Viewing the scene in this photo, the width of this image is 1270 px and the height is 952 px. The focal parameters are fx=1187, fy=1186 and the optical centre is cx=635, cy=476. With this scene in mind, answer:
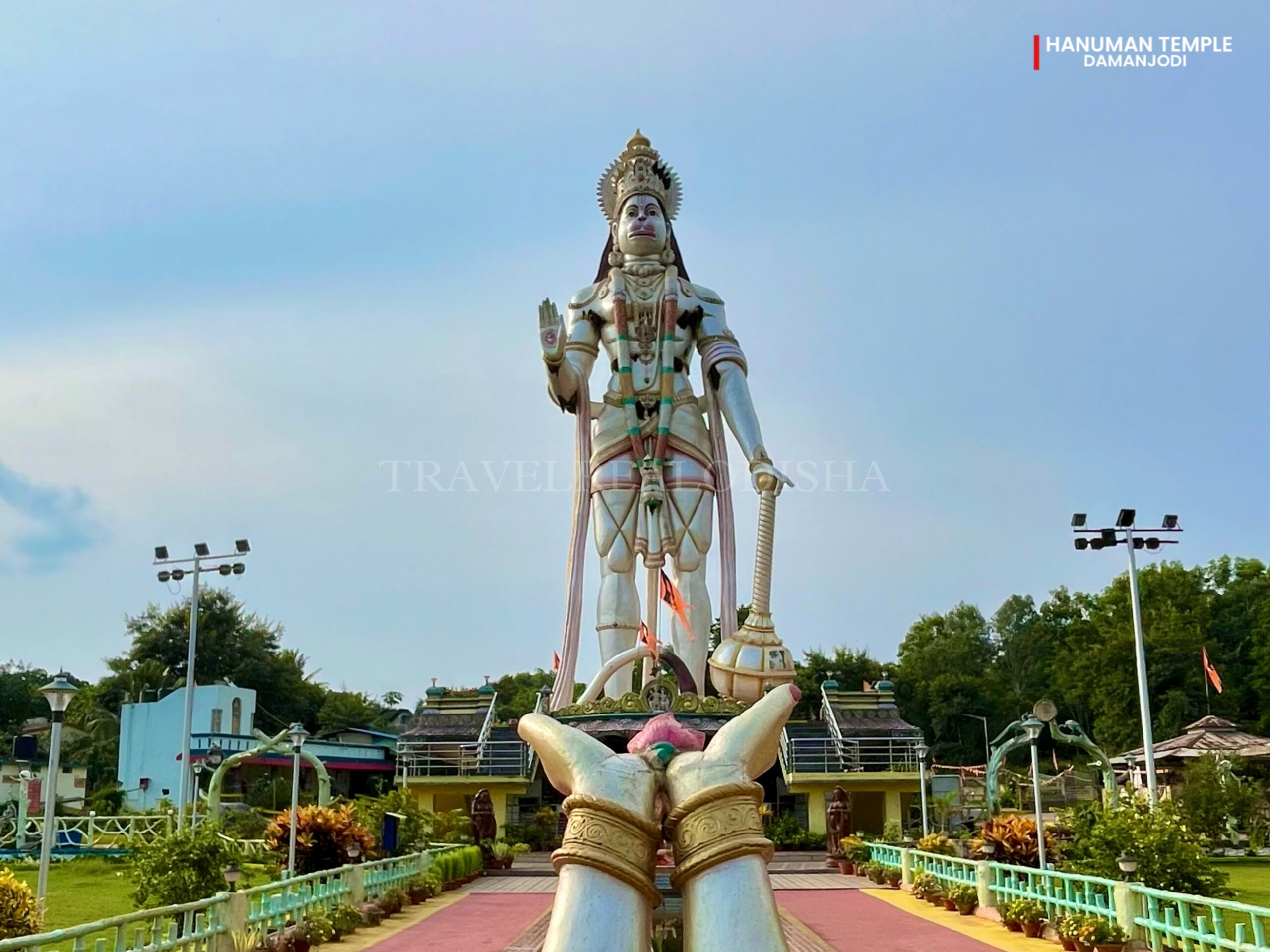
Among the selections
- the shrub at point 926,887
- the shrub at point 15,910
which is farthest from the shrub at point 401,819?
the shrub at point 15,910

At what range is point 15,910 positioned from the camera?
24.7 feet

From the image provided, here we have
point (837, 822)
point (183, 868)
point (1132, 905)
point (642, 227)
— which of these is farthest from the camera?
point (837, 822)

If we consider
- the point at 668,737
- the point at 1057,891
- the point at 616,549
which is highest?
the point at 616,549

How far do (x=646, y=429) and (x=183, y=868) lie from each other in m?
6.86

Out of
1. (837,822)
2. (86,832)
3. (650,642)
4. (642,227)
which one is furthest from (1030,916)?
(86,832)

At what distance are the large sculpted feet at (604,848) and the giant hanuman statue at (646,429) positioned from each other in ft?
32.0

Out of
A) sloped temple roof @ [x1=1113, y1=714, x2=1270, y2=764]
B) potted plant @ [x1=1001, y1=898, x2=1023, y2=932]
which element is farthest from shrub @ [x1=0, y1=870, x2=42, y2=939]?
sloped temple roof @ [x1=1113, y1=714, x2=1270, y2=764]

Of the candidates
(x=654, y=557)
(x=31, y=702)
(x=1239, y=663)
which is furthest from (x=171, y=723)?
(x=1239, y=663)

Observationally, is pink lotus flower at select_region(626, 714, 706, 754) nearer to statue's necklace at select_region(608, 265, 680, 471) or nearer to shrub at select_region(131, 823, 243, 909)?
shrub at select_region(131, 823, 243, 909)

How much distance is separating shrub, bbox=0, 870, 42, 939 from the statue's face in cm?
915

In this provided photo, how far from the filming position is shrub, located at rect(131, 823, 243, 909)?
969cm

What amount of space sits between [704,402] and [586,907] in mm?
10980

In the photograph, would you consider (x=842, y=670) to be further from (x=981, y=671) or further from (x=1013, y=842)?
(x=1013, y=842)

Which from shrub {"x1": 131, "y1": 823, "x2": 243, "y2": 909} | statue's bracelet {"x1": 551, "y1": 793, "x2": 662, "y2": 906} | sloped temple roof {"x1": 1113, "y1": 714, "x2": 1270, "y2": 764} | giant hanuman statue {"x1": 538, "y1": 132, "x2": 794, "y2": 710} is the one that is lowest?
shrub {"x1": 131, "y1": 823, "x2": 243, "y2": 909}
